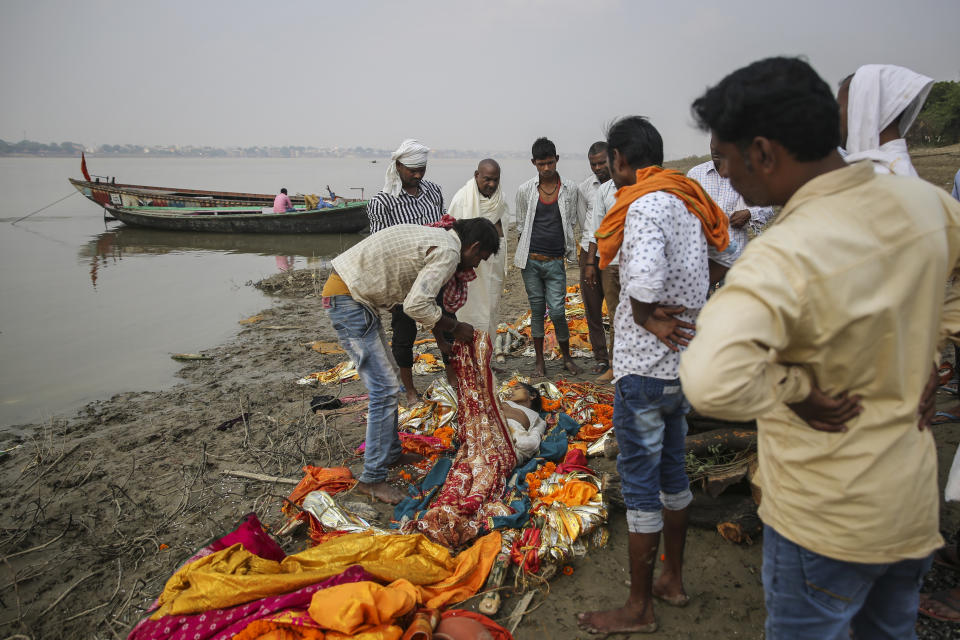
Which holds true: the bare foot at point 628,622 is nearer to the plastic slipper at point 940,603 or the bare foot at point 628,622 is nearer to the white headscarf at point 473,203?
the plastic slipper at point 940,603

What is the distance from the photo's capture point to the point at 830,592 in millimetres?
1184

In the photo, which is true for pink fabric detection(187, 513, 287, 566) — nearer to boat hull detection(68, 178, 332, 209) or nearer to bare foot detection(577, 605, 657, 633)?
bare foot detection(577, 605, 657, 633)

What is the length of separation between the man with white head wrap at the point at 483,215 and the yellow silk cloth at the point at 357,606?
309 cm

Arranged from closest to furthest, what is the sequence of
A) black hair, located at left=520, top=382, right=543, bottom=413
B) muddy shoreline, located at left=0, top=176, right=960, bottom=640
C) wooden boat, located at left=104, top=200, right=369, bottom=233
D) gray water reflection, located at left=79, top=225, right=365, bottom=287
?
muddy shoreline, located at left=0, top=176, right=960, bottom=640
black hair, located at left=520, top=382, right=543, bottom=413
gray water reflection, located at left=79, top=225, right=365, bottom=287
wooden boat, located at left=104, top=200, right=369, bottom=233

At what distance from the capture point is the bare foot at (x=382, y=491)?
3.39m

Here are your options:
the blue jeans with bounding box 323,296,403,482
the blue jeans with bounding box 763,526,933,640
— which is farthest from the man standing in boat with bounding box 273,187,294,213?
the blue jeans with bounding box 763,526,933,640

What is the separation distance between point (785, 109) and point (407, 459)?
3260 millimetres

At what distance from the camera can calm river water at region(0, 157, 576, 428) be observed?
6.89 m

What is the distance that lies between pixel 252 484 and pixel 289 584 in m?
1.60

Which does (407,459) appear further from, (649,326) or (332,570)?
(649,326)

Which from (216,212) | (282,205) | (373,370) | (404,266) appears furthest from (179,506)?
(216,212)

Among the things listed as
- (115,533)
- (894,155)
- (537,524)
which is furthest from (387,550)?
(894,155)

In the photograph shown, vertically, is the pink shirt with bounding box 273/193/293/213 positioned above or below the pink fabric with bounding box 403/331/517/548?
above

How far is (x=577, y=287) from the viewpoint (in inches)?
311
